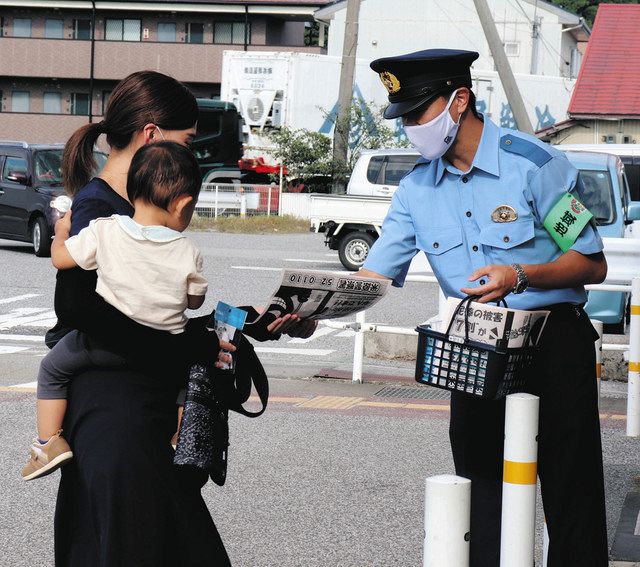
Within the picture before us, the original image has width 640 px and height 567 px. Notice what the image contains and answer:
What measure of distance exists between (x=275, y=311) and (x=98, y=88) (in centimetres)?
4716

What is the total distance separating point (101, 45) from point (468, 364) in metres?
46.8

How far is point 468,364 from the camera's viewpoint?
10.0 ft

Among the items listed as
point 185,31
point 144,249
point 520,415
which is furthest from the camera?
point 185,31

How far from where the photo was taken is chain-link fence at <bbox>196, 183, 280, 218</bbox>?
2809cm

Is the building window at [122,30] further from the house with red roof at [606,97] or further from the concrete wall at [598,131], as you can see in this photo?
the concrete wall at [598,131]

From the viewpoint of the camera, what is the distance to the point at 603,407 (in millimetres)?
8445

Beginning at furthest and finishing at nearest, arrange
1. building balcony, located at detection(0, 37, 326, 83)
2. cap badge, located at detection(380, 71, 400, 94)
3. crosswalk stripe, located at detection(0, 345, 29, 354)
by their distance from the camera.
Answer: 1. building balcony, located at detection(0, 37, 326, 83)
2. crosswalk stripe, located at detection(0, 345, 29, 354)
3. cap badge, located at detection(380, 71, 400, 94)

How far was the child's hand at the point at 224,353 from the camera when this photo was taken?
2.88 m

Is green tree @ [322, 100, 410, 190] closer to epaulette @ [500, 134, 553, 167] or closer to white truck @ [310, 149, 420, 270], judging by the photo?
white truck @ [310, 149, 420, 270]

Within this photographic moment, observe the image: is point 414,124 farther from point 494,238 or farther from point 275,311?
point 275,311

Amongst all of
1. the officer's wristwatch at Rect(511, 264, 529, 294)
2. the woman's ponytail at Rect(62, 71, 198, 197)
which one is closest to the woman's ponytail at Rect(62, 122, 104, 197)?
the woman's ponytail at Rect(62, 71, 198, 197)

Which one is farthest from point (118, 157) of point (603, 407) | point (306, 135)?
point (306, 135)

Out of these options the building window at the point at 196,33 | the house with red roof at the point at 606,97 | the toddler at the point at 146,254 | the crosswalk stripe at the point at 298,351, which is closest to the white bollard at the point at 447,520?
the toddler at the point at 146,254

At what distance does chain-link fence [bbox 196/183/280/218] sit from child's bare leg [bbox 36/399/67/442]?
24916 millimetres
